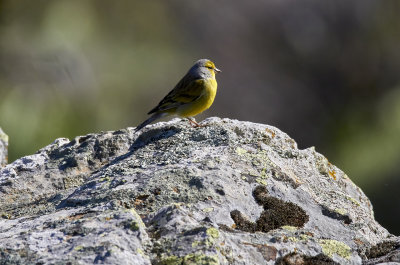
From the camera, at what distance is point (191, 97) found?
28.7 ft

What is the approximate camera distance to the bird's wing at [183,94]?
335 inches

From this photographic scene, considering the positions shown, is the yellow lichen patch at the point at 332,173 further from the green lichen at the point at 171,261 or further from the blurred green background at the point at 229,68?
the blurred green background at the point at 229,68

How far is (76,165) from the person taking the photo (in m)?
5.81

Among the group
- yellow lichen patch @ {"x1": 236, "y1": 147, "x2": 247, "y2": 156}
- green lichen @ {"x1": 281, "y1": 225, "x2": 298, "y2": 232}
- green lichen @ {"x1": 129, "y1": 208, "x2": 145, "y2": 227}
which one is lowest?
green lichen @ {"x1": 129, "y1": 208, "x2": 145, "y2": 227}

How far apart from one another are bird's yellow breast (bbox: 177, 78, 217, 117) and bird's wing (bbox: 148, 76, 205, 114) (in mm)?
46

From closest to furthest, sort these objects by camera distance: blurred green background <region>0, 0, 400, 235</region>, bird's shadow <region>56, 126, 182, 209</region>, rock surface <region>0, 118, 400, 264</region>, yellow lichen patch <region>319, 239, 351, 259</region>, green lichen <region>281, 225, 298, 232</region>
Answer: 1. rock surface <region>0, 118, 400, 264</region>
2. yellow lichen patch <region>319, 239, 351, 259</region>
3. green lichen <region>281, 225, 298, 232</region>
4. bird's shadow <region>56, 126, 182, 209</region>
5. blurred green background <region>0, 0, 400, 235</region>

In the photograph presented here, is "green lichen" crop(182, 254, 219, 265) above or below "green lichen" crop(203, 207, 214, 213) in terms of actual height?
below

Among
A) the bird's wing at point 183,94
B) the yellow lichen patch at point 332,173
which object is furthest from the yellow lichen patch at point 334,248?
the bird's wing at point 183,94

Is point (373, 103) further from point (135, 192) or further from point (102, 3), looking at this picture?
point (135, 192)

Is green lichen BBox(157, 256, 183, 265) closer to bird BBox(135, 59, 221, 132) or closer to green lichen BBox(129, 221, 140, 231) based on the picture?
→ green lichen BBox(129, 221, 140, 231)

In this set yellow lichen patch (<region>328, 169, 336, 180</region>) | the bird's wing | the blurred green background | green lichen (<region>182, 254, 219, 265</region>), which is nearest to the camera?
green lichen (<region>182, 254, 219, 265</region>)

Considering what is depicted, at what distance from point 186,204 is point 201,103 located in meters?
4.57

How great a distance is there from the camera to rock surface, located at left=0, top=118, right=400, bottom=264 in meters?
3.70

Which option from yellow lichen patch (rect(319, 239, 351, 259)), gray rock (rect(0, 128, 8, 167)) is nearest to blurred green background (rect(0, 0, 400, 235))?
gray rock (rect(0, 128, 8, 167))
